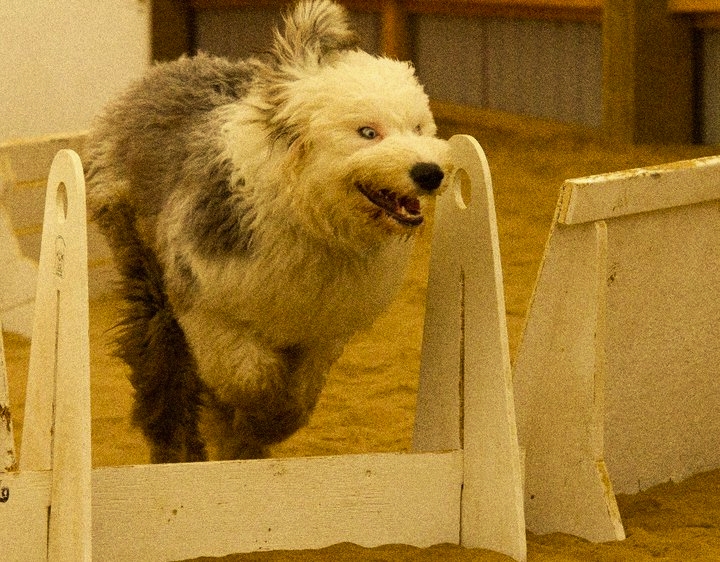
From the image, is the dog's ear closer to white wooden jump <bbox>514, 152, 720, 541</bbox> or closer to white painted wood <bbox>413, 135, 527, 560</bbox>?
white painted wood <bbox>413, 135, 527, 560</bbox>

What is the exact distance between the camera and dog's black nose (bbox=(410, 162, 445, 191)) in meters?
3.22

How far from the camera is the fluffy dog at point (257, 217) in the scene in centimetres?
338

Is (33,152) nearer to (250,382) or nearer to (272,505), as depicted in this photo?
(250,382)

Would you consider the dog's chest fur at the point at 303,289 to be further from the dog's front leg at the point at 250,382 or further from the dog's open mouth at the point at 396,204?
the dog's open mouth at the point at 396,204

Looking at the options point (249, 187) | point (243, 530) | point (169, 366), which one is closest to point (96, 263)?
point (169, 366)

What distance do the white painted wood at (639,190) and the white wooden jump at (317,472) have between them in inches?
9.2

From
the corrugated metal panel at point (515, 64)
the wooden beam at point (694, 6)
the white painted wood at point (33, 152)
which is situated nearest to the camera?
the white painted wood at point (33, 152)

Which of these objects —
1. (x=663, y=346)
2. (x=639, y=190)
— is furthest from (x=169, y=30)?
(x=639, y=190)

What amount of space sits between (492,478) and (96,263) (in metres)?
3.65

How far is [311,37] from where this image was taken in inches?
140

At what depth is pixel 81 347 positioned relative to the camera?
8.91 feet

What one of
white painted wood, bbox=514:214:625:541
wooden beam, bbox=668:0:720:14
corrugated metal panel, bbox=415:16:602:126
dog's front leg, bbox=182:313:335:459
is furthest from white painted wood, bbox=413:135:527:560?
corrugated metal panel, bbox=415:16:602:126

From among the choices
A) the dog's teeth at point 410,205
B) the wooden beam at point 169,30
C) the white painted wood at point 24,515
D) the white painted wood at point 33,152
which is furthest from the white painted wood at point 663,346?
the wooden beam at point 169,30

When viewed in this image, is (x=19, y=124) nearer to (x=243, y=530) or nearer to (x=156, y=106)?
(x=156, y=106)
